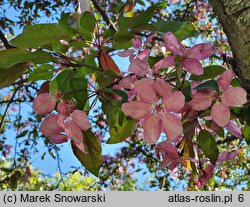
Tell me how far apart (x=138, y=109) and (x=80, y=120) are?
0.10 meters

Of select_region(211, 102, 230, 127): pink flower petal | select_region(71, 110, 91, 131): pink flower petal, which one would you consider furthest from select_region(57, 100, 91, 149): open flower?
select_region(211, 102, 230, 127): pink flower petal

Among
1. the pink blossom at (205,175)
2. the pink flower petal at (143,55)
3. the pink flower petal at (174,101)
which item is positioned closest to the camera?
the pink flower petal at (174,101)

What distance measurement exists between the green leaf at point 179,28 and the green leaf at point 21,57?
0.68ft

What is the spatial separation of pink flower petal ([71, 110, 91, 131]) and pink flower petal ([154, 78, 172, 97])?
131 millimetres

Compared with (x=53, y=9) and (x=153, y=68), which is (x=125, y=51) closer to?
(x=153, y=68)

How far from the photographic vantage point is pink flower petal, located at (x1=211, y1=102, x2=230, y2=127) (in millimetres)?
632

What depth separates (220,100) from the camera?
640 mm

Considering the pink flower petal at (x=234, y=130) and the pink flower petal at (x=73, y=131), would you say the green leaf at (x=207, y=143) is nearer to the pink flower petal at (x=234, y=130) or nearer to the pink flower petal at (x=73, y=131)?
the pink flower petal at (x=234, y=130)

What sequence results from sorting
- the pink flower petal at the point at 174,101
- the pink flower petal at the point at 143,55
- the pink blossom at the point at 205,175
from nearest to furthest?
the pink flower petal at the point at 174,101, the pink flower petal at the point at 143,55, the pink blossom at the point at 205,175

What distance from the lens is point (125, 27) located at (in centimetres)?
73

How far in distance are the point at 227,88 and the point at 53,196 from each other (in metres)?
0.55

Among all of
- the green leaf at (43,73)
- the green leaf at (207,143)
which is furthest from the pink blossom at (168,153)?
the green leaf at (43,73)

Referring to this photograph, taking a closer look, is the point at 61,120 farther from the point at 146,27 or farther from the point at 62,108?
the point at 146,27

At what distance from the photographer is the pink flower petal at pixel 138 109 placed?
24.5 inches
